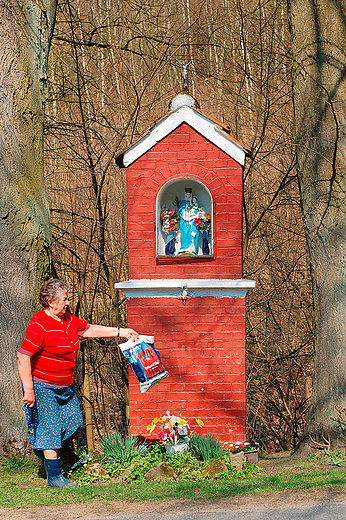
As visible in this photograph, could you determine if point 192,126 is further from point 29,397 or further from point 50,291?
point 29,397

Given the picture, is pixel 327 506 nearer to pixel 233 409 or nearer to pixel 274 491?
pixel 274 491

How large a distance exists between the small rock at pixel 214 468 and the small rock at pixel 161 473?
299 millimetres

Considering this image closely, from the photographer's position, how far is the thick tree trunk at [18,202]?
5.66m

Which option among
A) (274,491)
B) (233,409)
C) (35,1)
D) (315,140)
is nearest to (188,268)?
(233,409)

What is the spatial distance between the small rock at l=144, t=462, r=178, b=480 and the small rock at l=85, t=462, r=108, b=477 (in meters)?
0.40

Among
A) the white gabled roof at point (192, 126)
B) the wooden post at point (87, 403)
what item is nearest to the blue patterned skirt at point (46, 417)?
the white gabled roof at point (192, 126)

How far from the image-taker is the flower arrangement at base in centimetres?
592

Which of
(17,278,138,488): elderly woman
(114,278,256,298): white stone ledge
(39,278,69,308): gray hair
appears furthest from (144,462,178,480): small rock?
(39,278,69,308): gray hair

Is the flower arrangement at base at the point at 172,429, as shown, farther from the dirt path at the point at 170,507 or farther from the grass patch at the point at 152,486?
the dirt path at the point at 170,507

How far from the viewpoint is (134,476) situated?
17.8 ft

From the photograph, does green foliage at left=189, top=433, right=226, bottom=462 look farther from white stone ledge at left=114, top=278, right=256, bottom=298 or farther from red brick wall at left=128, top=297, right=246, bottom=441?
white stone ledge at left=114, top=278, right=256, bottom=298

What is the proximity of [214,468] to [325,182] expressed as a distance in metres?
3.30

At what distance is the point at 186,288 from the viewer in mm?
6266

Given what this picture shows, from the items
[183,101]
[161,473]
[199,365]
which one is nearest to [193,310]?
[199,365]
